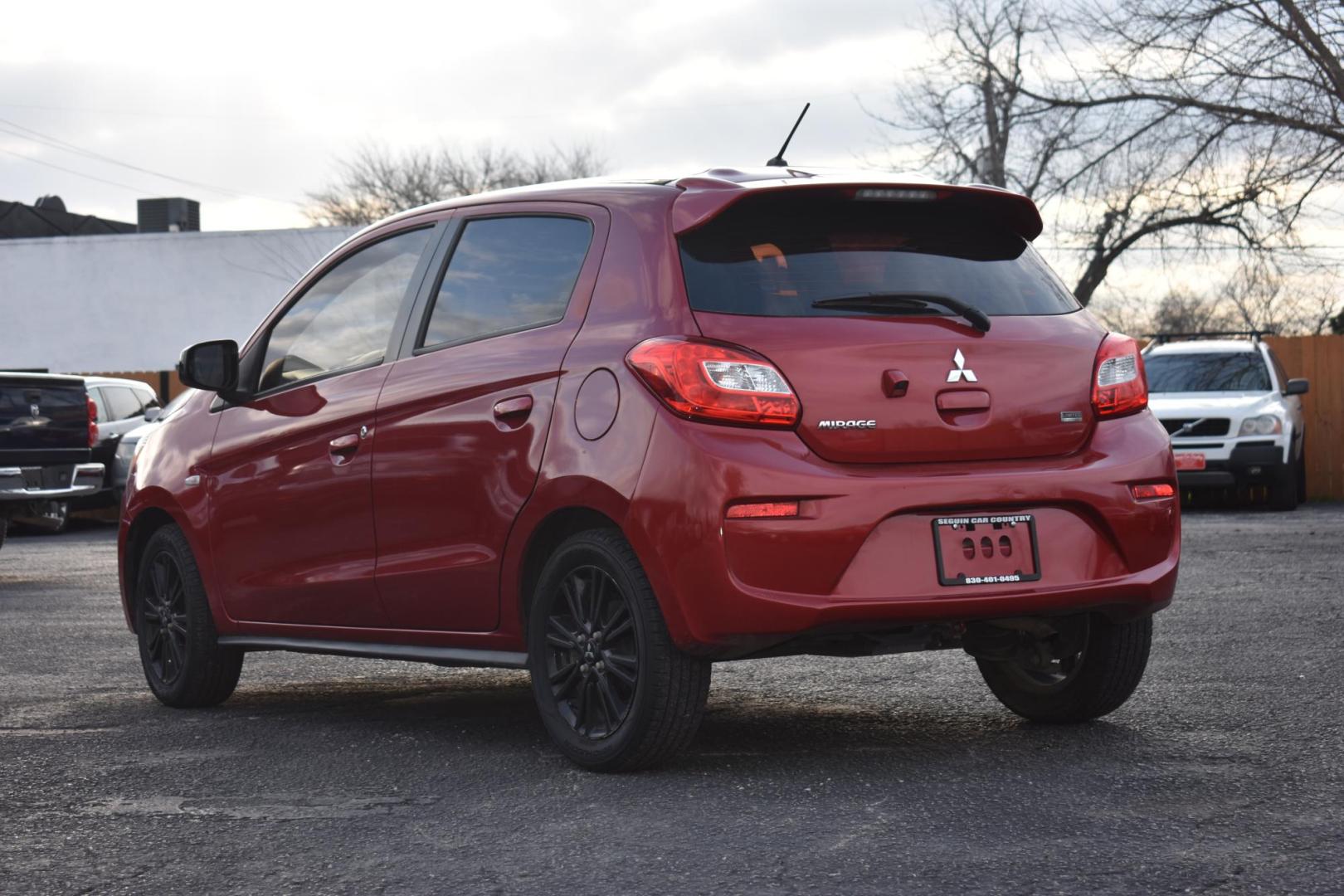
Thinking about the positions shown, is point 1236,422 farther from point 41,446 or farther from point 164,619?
point 164,619

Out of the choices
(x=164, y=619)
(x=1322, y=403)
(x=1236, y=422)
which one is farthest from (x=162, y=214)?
(x=164, y=619)

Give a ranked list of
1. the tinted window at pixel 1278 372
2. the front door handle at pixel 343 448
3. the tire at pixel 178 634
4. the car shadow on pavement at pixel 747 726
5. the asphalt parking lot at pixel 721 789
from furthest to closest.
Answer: the tinted window at pixel 1278 372 → the tire at pixel 178 634 → the front door handle at pixel 343 448 → the car shadow on pavement at pixel 747 726 → the asphalt parking lot at pixel 721 789

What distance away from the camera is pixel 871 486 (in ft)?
15.9

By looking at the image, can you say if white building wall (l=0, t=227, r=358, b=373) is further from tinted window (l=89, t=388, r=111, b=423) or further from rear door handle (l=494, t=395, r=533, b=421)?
rear door handle (l=494, t=395, r=533, b=421)

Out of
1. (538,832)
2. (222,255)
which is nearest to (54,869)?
(538,832)

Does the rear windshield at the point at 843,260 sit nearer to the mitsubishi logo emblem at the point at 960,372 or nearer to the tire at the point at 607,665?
the mitsubishi logo emblem at the point at 960,372

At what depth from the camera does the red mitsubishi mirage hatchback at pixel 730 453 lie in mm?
4844

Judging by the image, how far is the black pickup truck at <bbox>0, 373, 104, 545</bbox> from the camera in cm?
1462

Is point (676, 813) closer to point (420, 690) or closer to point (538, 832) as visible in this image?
point (538, 832)

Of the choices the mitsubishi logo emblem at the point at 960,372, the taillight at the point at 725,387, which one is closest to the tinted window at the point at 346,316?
the taillight at the point at 725,387

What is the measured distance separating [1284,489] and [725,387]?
16070mm

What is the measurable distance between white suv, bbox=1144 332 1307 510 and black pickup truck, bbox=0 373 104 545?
→ 10.7m

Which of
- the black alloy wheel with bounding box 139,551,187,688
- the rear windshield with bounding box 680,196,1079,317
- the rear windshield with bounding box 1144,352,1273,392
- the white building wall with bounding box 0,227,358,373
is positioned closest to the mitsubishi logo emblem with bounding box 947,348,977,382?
Answer: the rear windshield with bounding box 680,196,1079,317

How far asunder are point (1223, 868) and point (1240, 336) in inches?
756
